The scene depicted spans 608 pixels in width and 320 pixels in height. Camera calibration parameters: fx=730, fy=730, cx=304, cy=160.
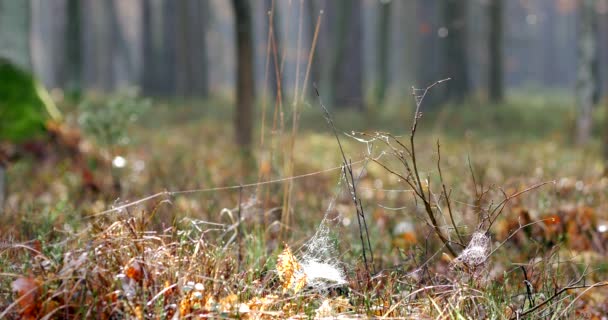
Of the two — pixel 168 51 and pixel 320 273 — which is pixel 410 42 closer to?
pixel 168 51

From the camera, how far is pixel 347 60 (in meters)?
19.7

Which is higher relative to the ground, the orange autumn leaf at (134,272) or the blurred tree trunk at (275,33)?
the blurred tree trunk at (275,33)

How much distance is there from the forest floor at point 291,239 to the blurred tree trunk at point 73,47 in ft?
21.5

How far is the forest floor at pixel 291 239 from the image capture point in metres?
2.76

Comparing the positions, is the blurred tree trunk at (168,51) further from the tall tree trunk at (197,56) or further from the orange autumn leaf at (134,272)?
the orange autumn leaf at (134,272)

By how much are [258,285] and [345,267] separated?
1.56 ft

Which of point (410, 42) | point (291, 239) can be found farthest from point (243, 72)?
point (410, 42)

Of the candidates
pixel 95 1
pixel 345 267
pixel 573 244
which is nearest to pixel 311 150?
pixel 573 244

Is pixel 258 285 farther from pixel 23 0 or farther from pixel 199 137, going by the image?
pixel 199 137

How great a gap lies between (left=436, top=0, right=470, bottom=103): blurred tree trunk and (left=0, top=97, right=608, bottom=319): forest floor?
830 centimetres

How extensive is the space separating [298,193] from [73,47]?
36.7 ft

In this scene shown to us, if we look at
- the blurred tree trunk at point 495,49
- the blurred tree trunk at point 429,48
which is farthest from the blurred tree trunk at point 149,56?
the blurred tree trunk at point 495,49

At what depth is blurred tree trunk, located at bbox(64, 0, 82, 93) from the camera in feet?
51.0

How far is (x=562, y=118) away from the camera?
16.4 meters
